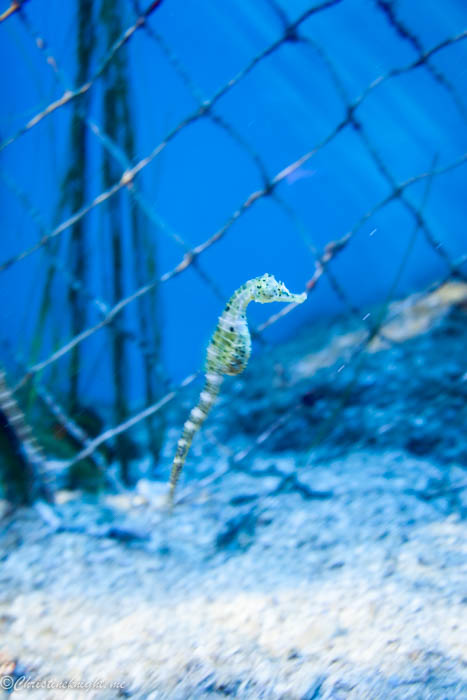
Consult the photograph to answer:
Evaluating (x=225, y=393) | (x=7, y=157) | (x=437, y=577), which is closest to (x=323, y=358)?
(x=225, y=393)

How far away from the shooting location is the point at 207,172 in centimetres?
275

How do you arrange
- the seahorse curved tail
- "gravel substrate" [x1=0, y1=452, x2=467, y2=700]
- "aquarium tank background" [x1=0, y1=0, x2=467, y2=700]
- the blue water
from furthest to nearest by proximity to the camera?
1. the blue water
2. the seahorse curved tail
3. "aquarium tank background" [x1=0, y1=0, x2=467, y2=700]
4. "gravel substrate" [x1=0, y1=452, x2=467, y2=700]

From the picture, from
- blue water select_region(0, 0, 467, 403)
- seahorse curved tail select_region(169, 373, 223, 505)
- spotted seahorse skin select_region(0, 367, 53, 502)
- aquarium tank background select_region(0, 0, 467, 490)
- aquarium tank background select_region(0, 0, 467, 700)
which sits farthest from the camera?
blue water select_region(0, 0, 467, 403)

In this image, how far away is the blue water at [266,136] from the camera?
95.8 inches

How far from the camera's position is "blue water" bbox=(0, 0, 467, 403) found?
2.43 m

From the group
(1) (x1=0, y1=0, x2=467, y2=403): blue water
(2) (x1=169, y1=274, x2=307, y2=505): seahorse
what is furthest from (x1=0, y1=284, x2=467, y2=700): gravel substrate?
(1) (x1=0, y1=0, x2=467, y2=403): blue water

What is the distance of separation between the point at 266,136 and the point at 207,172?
372mm

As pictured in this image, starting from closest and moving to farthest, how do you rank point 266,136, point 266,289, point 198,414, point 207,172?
point 266,289
point 198,414
point 266,136
point 207,172

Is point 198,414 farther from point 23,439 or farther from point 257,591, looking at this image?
point 23,439

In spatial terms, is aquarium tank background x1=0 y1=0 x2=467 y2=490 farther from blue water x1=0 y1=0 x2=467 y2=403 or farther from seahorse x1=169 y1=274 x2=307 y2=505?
seahorse x1=169 y1=274 x2=307 y2=505

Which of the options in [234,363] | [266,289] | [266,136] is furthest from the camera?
[266,136]

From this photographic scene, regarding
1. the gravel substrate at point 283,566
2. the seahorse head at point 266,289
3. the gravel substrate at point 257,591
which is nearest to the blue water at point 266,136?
the gravel substrate at point 283,566

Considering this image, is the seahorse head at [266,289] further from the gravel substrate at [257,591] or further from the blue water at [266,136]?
the blue water at [266,136]

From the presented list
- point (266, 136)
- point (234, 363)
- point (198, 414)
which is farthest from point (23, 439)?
point (266, 136)
